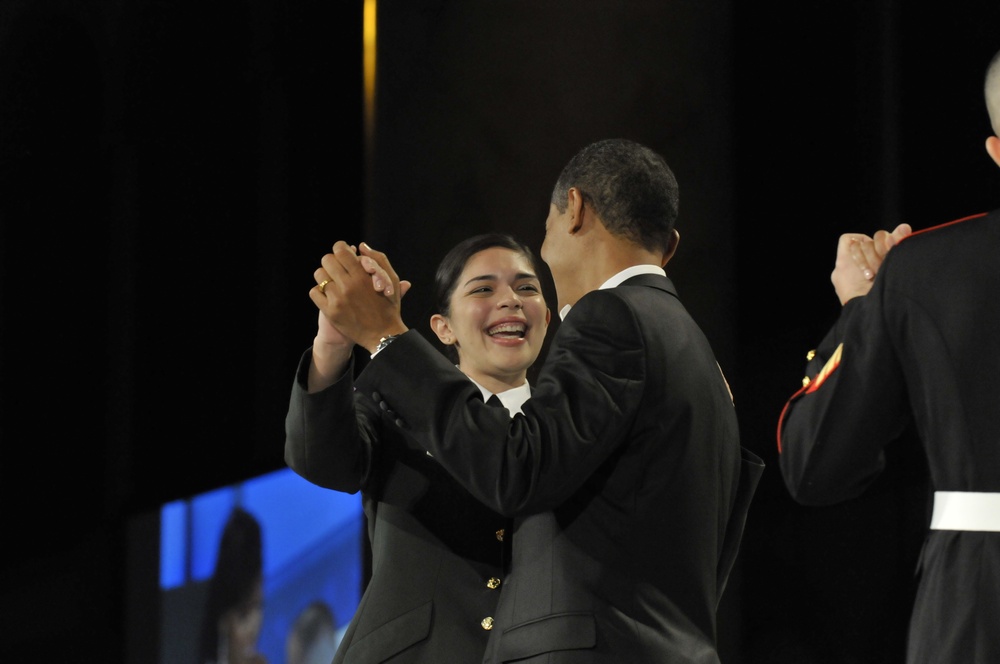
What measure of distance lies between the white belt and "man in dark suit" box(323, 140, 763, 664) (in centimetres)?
40

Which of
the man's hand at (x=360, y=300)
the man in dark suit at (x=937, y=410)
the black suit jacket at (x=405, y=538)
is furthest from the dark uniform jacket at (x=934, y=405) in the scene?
the black suit jacket at (x=405, y=538)

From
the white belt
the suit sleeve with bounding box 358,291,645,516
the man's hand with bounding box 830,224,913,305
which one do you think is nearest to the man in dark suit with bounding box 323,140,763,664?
the suit sleeve with bounding box 358,291,645,516

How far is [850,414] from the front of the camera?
4.32 feet

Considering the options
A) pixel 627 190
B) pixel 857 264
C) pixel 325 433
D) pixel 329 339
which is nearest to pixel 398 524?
pixel 325 433

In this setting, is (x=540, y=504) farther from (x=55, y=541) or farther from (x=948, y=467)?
(x=55, y=541)

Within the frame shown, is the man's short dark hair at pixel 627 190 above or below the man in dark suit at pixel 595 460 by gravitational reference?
above

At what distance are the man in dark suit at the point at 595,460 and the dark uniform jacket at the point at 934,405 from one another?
0.76 ft

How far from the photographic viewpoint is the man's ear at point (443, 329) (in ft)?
8.01

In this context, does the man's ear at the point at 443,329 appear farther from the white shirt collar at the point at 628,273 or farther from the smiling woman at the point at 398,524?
the white shirt collar at the point at 628,273

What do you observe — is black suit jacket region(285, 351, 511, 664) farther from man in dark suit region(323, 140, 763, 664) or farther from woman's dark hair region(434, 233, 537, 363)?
woman's dark hair region(434, 233, 537, 363)

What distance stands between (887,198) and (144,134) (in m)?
2.04

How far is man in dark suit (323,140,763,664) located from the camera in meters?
1.51

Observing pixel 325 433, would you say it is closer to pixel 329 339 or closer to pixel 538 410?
pixel 329 339

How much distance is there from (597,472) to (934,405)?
0.48 m
